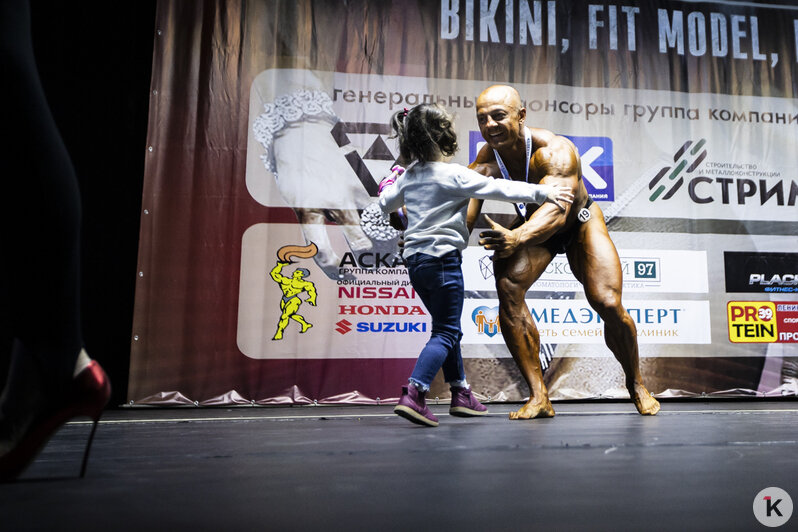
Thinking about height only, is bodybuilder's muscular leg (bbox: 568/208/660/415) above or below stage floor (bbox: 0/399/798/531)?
above

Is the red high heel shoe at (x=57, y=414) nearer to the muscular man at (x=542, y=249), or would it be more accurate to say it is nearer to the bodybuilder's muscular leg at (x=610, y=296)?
the muscular man at (x=542, y=249)

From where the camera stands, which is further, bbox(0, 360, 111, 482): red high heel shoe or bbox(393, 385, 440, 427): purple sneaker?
bbox(393, 385, 440, 427): purple sneaker

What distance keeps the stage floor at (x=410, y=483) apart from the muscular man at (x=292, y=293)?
1.82m

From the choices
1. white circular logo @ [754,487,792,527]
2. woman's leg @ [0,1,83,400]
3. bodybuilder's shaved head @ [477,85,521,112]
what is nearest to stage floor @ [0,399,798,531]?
white circular logo @ [754,487,792,527]

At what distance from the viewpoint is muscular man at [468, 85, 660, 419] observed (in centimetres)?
208

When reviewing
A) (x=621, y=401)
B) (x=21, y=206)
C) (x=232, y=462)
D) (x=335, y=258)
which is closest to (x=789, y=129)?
(x=621, y=401)

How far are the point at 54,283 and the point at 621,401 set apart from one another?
3227mm

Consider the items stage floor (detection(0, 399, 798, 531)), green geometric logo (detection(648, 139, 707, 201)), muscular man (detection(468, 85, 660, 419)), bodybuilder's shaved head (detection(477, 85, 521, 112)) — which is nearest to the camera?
stage floor (detection(0, 399, 798, 531))

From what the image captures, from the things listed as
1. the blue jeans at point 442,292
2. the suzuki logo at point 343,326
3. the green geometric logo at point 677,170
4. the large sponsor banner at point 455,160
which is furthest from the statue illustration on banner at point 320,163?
the green geometric logo at point 677,170

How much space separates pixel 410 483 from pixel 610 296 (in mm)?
1565

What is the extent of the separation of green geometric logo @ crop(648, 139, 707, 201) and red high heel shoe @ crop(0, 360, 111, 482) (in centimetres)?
338

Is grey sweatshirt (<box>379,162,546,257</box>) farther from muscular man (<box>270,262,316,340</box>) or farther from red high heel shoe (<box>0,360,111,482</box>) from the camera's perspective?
muscular man (<box>270,262,316,340</box>)

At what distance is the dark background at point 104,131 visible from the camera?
3.12 metres

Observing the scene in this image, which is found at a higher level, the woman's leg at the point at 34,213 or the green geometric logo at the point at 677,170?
the green geometric logo at the point at 677,170
